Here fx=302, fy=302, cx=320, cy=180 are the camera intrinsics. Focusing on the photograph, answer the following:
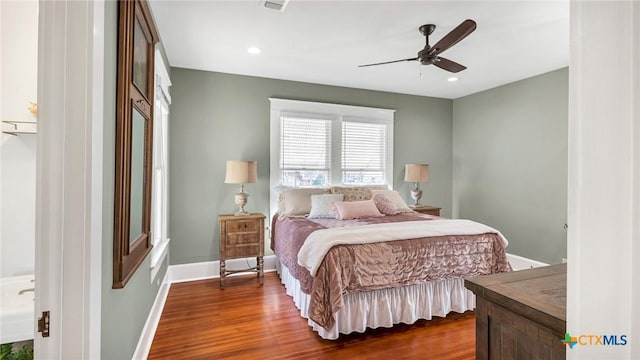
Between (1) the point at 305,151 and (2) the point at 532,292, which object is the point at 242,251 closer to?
(1) the point at 305,151

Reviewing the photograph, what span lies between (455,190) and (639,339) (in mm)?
5314

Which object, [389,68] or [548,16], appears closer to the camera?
[548,16]

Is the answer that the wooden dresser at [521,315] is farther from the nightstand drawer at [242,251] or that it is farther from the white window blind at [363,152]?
the white window blind at [363,152]

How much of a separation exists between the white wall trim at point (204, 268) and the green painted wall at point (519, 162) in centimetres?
343

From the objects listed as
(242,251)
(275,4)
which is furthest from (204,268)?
(275,4)

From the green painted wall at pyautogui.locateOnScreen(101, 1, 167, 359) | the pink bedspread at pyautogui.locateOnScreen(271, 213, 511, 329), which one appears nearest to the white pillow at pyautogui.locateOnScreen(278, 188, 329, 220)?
the pink bedspread at pyautogui.locateOnScreen(271, 213, 511, 329)

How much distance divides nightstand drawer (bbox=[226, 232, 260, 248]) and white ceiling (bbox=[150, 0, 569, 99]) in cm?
206

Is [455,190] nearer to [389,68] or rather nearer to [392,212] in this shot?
[392,212]

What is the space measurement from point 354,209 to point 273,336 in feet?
5.42

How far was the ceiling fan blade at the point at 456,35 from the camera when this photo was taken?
2143mm

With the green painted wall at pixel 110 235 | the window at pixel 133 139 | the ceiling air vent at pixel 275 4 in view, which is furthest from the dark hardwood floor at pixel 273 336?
the ceiling air vent at pixel 275 4

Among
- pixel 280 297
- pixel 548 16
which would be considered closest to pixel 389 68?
pixel 548 16

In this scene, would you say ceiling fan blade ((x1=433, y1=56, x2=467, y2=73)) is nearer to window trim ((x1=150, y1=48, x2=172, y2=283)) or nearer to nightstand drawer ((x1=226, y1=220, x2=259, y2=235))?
window trim ((x1=150, y1=48, x2=172, y2=283))

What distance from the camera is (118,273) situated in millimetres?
1465
